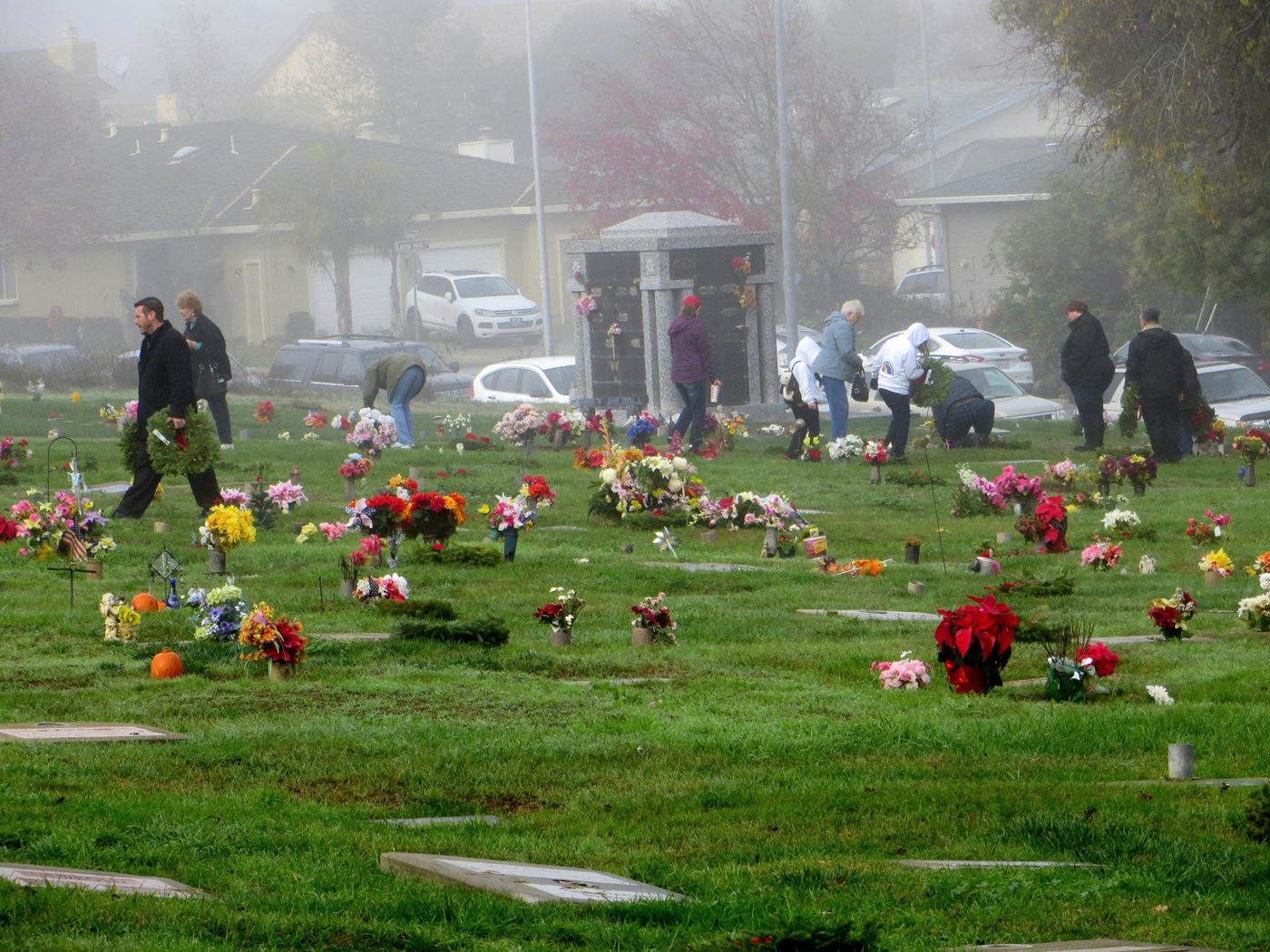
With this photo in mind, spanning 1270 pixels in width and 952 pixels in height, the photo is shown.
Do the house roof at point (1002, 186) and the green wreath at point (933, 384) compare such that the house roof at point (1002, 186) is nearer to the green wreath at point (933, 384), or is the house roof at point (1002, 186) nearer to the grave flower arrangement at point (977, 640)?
A: the green wreath at point (933, 384)

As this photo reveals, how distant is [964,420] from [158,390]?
1132cm

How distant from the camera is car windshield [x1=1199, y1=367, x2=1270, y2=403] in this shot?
28.8 metres

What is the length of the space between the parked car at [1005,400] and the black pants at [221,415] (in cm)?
1230

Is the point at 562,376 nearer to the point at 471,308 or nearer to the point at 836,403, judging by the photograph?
the point at 836,403

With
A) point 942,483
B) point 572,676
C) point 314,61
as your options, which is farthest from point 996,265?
point 314,61

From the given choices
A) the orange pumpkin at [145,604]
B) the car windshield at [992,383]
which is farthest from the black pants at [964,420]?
the orange pumpkin at [145,604]

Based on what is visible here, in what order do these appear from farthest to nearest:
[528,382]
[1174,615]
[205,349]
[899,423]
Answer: [528,382] → [899,423] → [205,349] → [1174,615]

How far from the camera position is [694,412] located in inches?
926

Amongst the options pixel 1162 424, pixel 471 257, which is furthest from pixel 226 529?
pixel 471 257

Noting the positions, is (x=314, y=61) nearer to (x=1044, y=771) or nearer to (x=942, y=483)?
(x=942, y=483)

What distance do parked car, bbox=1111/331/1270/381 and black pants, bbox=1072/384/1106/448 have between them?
10902 millimetres

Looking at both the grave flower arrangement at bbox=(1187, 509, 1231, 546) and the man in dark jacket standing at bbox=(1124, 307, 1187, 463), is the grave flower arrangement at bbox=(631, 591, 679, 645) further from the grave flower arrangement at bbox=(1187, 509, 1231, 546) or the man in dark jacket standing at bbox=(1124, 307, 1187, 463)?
the man in dark jacket standing at bbox=(1124, 307, 1187, 463)

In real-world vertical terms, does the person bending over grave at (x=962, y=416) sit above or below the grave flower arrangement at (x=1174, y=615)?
above

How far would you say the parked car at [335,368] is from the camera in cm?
3588
